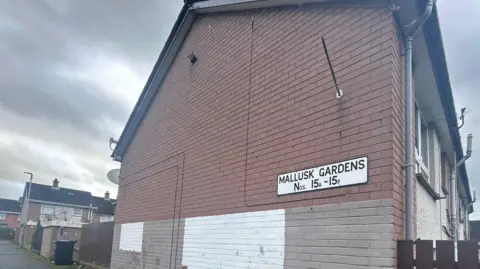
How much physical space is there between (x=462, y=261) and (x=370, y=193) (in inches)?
45.1

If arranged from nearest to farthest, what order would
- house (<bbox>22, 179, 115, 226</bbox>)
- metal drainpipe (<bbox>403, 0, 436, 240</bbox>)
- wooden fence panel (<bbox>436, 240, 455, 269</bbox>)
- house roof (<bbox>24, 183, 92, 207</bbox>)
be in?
wooden fence panel (<bbox>436, 240, 455, 269</bbox>)
metal drainpipe (<bbox>403, 0, 436, 240</bbox>)
house (<bbox>22, 179, 115, 226</bbox>)
house roof (<bbox>24, 183, 92, 207</bbox>)

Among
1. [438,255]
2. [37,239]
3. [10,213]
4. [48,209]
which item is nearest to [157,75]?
[438,255]

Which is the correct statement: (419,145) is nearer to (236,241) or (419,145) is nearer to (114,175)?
(236,241)

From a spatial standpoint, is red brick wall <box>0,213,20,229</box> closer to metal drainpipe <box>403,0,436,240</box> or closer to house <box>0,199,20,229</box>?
house <box>0,199,20,229</box>

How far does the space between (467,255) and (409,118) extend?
1806 mm

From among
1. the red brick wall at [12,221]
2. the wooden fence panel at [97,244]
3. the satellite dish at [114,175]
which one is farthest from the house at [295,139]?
the red brick wall at [12,221]

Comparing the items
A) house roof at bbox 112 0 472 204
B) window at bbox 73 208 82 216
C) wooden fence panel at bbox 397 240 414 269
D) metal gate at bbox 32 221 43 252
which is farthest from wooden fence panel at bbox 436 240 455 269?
window at bbox 73 208 82 216

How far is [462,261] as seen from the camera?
3930 mm

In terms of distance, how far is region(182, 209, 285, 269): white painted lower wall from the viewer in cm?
594

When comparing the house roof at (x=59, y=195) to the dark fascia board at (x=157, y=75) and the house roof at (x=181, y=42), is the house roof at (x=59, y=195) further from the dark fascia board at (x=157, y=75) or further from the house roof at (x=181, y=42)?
the house roof at (x=181, y=42)

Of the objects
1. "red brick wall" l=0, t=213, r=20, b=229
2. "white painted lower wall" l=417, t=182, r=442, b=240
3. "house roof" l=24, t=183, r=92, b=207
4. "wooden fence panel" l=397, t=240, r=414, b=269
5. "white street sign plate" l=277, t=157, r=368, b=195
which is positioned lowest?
"red brick wall" l=0, t=213, r=20, b=229

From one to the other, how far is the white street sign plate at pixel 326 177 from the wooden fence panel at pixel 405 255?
0.81m

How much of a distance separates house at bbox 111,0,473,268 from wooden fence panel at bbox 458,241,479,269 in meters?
0.65

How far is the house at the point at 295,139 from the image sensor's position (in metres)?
4.87
